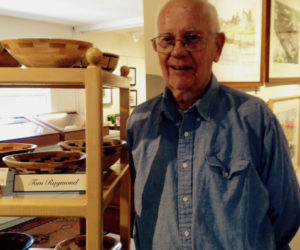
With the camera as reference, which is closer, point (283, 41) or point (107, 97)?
point (283, 41)

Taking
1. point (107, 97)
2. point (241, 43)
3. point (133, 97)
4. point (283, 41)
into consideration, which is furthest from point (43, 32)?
point (241, 43)

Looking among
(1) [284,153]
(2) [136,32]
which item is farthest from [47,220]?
(2) [136,32]

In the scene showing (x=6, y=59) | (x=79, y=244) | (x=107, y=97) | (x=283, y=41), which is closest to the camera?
(x=6, y=59)

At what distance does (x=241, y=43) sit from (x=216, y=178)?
3.52 feet

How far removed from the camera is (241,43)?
6.22ft

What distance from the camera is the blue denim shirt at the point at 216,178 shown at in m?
1.09

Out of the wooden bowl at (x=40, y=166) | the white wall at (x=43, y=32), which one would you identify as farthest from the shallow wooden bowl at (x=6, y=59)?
the white wall at (x=43, y=32)

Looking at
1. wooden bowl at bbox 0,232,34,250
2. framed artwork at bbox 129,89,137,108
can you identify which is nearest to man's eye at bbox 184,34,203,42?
wooden bowl at bbox 0,232,34,250

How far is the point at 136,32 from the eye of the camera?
7.47m

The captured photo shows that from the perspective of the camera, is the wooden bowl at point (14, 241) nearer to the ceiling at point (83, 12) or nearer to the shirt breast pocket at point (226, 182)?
the shirt breast pocket at point (226, 182)

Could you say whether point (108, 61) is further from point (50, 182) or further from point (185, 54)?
point (50, 182)

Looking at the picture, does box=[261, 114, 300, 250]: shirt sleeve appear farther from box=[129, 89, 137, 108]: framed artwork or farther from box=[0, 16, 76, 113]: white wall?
box=[129, 89, 137, 108]: framed artwork

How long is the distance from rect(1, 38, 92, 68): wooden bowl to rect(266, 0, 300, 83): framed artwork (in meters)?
1.64

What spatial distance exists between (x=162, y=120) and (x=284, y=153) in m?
0.44
